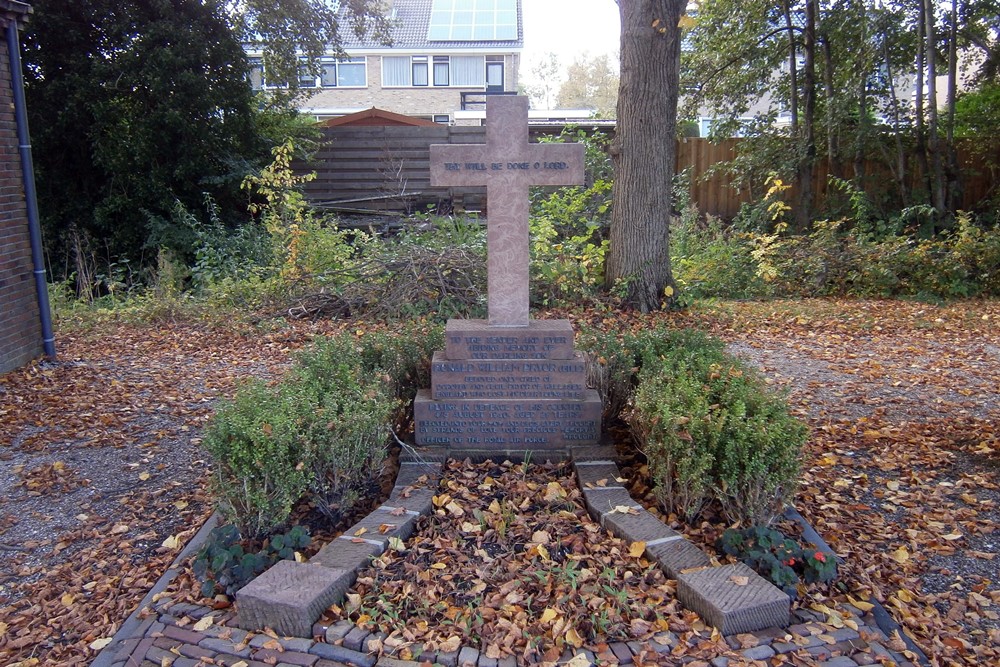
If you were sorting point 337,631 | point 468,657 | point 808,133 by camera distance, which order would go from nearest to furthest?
point 468,657 < point 337,631 < point 808,133

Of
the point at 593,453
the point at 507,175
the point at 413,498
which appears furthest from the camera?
the point at 507,175

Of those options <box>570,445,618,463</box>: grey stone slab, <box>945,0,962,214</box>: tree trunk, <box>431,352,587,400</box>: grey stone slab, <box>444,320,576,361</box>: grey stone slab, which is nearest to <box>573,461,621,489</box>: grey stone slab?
<box>570,445,618,463</box>: grey stone slab

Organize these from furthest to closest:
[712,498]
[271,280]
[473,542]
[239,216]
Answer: [239,216] → [271,280] → [712,498] → [473,542]

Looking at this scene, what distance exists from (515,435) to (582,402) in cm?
46

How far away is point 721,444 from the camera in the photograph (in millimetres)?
3736

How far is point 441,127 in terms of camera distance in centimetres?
1523

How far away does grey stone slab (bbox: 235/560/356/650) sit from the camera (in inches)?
118

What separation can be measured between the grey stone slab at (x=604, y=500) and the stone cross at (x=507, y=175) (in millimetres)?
1387

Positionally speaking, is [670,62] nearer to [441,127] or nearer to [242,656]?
[441,127]

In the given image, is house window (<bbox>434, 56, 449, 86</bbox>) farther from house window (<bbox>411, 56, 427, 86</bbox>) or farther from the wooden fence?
the wooden fence

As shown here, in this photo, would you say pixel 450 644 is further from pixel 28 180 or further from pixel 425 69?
pixel 425 69

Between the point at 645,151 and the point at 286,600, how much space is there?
7.34m

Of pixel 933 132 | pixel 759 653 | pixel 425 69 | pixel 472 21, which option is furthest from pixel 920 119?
pixel 472 21

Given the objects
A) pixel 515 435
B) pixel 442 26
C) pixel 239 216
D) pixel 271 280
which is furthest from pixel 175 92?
pixel 442 26
